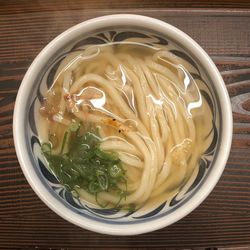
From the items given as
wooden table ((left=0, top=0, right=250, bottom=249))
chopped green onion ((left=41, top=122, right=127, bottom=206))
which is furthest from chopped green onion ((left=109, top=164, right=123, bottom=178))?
wooden table ((left=0, top=0, right=250, bottom=249))

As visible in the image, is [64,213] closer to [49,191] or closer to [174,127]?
[49,191]

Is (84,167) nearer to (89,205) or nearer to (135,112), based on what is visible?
(89,205)

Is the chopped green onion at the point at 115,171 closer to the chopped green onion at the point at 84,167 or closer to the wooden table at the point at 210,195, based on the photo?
the chopped green onion at the point at 84,167

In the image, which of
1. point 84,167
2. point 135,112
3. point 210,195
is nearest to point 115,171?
point 84,167

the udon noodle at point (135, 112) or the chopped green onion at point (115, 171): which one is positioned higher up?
the udon noodle at point (135, 112)

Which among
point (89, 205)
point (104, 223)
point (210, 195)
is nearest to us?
point (104, 223)

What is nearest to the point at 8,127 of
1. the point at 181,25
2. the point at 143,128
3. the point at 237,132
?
the point at 143,128

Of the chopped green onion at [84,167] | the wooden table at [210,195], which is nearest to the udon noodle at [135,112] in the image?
the chopped green onion at [84,167]
